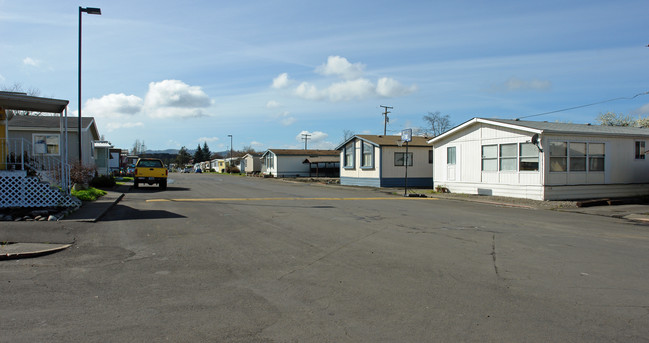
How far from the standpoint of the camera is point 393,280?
624 centimetres

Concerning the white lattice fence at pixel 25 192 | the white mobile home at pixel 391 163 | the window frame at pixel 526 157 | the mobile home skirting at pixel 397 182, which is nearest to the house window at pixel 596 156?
the window frame at pixel 526 157

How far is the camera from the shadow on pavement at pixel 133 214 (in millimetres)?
12594

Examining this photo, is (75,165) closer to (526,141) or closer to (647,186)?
(526,141)

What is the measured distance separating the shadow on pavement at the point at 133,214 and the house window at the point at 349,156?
2296cm

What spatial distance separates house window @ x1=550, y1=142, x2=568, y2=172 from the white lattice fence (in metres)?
19.2

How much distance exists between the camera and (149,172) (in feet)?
86.8

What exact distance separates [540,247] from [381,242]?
320 centimetres

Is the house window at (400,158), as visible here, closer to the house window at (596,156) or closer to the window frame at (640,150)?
the house window at (596,156)

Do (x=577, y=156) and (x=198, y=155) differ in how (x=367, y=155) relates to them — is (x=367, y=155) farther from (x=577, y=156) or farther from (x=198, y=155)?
(x=198, y=155)

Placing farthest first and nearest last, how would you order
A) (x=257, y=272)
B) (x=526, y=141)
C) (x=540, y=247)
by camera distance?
(x=526, y=141) < (x=540, y=247) < (x=257, y=272)

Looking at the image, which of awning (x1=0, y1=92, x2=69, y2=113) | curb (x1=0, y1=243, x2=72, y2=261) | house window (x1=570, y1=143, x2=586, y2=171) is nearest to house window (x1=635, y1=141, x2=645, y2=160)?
house window (x1=570, y1=143, x2=586, y2=171)

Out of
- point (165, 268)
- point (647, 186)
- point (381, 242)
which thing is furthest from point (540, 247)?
point (647, 186)

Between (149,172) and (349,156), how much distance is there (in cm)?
1631

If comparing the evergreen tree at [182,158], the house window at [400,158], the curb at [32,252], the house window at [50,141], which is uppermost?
the evergreen tree at [182,158]
